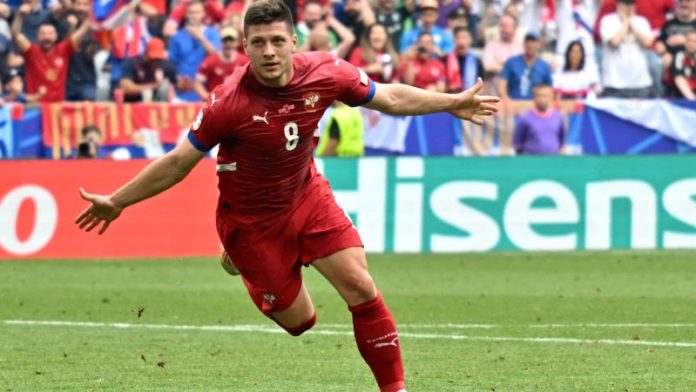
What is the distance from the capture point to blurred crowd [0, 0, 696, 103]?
850 inches

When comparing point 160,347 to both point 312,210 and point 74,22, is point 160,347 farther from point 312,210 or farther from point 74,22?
point 74,22

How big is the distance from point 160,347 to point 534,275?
6.53 meters

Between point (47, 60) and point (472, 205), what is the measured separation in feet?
21.5

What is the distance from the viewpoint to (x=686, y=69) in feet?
76.5

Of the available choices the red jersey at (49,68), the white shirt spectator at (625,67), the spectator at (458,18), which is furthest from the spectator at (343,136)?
the white shirt spectator at (625,67)

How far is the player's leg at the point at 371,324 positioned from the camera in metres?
8.05

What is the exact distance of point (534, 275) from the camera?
1672 cm

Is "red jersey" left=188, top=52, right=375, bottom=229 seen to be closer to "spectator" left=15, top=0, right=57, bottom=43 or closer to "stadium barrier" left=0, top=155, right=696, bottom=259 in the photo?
"stadium barrier" left=0, top=155, right=696, bottom=259

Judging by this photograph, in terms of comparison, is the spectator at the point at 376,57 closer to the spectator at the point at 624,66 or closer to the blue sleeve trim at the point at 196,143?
the spectator at the point at 624,66

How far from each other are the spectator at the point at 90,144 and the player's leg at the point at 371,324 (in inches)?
483

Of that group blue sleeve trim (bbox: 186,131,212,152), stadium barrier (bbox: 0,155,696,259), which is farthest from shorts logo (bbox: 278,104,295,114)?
stadium barrier (bbox: 0,155,696,259)

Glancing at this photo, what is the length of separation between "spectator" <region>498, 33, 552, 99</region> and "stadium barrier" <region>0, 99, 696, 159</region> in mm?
841

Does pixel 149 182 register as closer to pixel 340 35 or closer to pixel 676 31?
pixel 340 35

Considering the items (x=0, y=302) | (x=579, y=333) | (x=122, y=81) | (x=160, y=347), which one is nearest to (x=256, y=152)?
(x=160, y=347)
